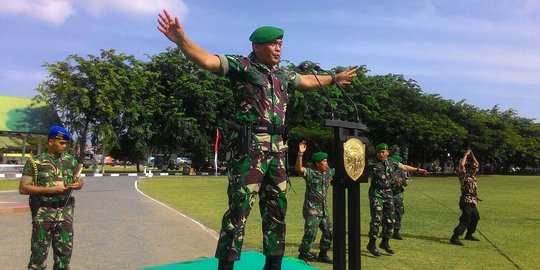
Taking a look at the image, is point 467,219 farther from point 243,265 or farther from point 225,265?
point 225,265

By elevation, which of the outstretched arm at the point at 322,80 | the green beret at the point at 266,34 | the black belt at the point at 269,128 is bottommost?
the black belt at the point at 269,128

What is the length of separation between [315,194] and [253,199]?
155 inches

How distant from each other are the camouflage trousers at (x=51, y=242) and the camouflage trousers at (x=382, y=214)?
4717mm

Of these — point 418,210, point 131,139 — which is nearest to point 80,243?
point 418,210

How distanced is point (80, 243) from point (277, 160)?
5.89 meters

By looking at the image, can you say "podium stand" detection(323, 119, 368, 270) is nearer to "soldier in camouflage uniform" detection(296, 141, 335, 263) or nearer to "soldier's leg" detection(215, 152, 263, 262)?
"soldier's leg" detection(215, 152, 263, 262)

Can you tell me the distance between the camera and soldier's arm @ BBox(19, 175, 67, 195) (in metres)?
4.77

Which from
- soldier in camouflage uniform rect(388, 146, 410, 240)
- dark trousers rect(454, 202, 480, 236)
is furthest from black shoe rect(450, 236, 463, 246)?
soldier in camouflage uniform rect(388, 146, 410, 240)

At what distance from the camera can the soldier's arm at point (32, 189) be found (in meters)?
4.77

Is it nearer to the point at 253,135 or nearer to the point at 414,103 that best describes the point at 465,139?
the point at 414,103

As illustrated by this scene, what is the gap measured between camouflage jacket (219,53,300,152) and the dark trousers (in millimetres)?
6845

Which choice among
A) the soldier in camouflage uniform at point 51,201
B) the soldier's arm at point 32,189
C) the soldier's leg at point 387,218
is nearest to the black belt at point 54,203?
the soldier in camouflage uniform at point 51,201

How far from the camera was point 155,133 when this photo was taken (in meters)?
43.5

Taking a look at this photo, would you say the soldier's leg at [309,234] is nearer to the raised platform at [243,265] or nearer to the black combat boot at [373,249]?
the black combat boot at [373,249]
